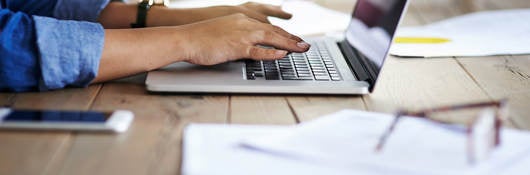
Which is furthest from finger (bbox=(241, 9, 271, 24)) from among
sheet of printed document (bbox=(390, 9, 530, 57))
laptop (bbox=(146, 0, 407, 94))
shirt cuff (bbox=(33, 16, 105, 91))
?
shirt cuff (bbox=(33, 16, 105, 91))

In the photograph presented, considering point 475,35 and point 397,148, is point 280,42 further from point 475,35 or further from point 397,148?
point 475,35

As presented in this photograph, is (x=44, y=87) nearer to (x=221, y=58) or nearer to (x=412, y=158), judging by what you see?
(x=221, y=58)

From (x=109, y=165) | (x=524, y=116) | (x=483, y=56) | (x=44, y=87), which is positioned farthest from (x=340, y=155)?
(x=483, y=56)

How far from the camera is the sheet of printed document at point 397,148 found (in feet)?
2.38

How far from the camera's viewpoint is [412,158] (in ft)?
2.43

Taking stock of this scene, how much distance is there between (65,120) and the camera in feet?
2.94

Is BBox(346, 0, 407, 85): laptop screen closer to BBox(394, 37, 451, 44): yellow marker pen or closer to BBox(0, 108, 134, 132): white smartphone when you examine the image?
BBox(394, 37, 451, 44): yellow marker pen

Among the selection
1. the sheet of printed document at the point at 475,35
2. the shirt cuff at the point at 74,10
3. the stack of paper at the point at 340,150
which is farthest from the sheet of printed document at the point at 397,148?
the shirt cuff at the point at 74,10

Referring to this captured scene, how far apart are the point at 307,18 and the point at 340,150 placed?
99 cm

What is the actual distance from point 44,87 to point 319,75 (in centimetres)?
40

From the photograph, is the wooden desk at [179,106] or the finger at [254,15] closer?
the wooden desk at [179,106]

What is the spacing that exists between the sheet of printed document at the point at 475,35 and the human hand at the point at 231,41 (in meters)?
0.31

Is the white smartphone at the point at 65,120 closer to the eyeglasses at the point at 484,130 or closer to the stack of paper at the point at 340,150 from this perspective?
the stack of paper at the point at 340,150

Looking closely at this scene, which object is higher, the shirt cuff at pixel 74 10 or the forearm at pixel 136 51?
the forearm at pixel 136 51
